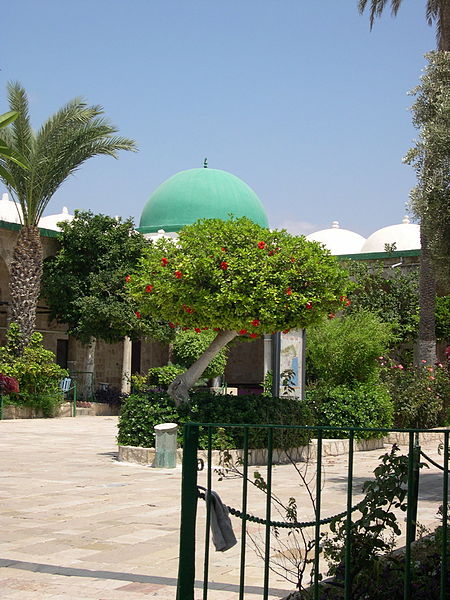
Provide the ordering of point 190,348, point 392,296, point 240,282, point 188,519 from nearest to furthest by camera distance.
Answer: point 188,519 < point 240,282 < point 190,348 < point 392,296

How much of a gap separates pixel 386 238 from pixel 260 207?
4.46 metres

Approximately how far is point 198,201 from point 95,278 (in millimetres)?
4858

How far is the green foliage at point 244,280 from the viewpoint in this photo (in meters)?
10.9

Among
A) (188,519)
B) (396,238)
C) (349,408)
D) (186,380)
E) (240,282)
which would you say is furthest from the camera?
(396,238)

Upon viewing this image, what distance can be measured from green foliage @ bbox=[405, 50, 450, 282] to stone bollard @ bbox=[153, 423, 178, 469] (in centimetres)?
391

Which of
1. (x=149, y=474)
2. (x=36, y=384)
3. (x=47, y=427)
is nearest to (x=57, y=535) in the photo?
(x=149, y=474)

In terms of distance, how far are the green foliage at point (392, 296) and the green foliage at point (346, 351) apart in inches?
325

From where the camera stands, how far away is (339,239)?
102 feet

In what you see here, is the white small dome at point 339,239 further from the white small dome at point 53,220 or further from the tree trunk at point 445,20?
the tree trunk at point 445,20

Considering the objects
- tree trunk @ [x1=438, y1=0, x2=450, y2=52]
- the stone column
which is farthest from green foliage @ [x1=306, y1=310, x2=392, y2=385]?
the stone column

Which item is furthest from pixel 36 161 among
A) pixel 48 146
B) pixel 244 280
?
pixel 244 280

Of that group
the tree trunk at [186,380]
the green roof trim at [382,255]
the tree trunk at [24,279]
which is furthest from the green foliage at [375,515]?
the green roof trim at [382,255]

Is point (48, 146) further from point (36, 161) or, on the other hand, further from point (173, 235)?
point (173, 235)

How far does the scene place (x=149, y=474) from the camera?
10.1m
